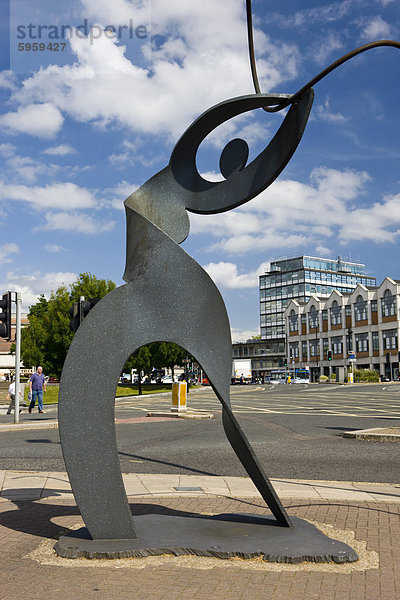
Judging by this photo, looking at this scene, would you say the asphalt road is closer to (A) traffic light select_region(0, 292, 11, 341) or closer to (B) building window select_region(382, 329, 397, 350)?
(A) traffic light select_region(0, 292, 11, 341)

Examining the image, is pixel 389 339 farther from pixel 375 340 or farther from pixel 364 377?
pixel 364 377

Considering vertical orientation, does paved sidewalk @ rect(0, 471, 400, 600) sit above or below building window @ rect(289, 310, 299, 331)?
below

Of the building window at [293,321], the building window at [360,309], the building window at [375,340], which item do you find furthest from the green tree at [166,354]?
the building window at [293,321]

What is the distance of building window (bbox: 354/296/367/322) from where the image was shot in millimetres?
87512

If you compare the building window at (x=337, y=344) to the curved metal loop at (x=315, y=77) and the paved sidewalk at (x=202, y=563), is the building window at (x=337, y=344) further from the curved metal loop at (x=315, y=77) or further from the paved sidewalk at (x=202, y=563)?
the curved metal loop at (x=315, y=77)

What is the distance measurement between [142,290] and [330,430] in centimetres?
1224

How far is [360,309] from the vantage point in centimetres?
8844

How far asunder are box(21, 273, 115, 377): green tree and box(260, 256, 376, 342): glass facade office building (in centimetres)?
8052

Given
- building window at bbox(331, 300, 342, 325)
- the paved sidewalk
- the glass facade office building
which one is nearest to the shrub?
building window at bbox(331, 300, 342, 325)

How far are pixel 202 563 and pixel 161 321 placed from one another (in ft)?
7.23

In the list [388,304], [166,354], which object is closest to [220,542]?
[166,354]

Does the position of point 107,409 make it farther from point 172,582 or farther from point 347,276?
point 347,276

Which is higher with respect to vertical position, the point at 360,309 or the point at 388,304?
the point at 388,304

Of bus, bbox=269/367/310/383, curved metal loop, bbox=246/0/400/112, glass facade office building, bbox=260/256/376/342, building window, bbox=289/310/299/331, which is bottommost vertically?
bus, bbox=269/367/310/383
